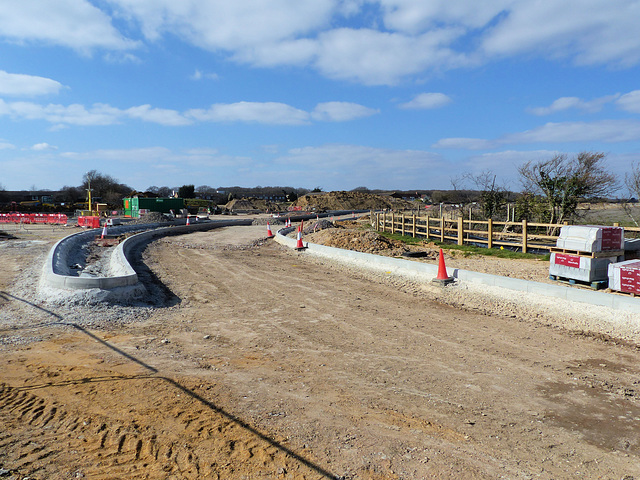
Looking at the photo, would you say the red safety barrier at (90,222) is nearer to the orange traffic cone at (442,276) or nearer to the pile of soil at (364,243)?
the pile of soil at (364,243)

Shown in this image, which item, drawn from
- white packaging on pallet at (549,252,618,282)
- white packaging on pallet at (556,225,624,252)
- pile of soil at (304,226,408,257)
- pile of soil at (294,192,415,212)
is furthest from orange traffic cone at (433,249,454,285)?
pile of soil at (294,192,415,212)

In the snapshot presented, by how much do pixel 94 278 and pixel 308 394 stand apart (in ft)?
22.2

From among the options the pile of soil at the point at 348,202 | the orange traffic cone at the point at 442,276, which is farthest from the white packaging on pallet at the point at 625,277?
the pile of soil at the point at 348,202

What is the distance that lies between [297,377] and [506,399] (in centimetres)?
272

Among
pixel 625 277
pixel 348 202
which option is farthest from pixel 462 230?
pixel 348 202

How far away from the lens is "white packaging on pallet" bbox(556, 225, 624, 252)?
32.3 feet

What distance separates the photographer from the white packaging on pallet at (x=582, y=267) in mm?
9891

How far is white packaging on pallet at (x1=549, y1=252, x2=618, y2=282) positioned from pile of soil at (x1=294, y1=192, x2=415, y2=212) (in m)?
69.5

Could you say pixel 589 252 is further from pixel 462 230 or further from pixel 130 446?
pixel 130 446

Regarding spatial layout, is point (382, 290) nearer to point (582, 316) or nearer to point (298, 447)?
point (582, 316)

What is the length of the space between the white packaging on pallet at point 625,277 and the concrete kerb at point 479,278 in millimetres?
696

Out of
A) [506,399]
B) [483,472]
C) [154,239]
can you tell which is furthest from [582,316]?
[154,239]

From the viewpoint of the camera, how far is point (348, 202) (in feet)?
281

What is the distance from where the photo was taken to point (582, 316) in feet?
27.7
